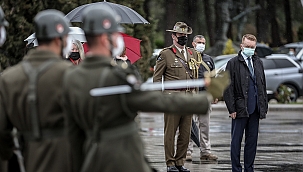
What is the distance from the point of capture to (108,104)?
16.5 feet

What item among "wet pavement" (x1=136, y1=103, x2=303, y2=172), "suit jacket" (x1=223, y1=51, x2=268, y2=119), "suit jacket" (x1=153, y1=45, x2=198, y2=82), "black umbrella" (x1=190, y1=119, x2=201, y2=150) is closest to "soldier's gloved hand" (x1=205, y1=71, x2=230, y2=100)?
"suit jacket" (x1=223, y1=51, x2=268, y2=119)

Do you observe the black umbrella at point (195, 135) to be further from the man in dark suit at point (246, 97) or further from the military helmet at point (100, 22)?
the military helmet at point (100, 22)

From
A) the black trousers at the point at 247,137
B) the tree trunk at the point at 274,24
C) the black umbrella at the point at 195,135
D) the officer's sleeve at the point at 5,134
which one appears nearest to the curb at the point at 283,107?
the black umbrella at the point at 195,135

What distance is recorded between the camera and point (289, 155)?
13336mm

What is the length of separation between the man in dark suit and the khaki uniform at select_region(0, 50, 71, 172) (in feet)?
16.7

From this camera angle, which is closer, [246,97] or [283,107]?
[246,97]

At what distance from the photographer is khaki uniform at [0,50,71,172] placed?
5.41 m

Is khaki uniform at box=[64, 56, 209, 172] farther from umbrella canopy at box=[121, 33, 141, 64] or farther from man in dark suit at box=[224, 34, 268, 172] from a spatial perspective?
umbrella canopy at box=[121, 33, 141, 64]

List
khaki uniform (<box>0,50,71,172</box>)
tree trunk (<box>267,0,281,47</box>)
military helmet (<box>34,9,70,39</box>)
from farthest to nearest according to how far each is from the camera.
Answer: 1. tree trunk (<box>267,0,281,47</box>)
2. military helmet (<box>34,9,70,39</box>)
3. khaki uniform (<box>0,50,71,172</box>)

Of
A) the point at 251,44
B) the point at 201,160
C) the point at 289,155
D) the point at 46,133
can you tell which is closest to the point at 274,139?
the point at 289,155

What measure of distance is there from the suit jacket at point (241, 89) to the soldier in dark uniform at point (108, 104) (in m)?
5.17

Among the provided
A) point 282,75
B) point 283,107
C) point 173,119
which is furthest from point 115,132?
point 282,75

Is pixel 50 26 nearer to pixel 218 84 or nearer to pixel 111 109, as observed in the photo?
pixel 111 109

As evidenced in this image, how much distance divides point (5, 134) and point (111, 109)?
3.40 ft
